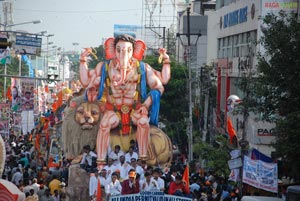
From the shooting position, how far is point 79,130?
86.8ft

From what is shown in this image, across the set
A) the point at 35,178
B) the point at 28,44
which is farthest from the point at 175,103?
the point at 35,178

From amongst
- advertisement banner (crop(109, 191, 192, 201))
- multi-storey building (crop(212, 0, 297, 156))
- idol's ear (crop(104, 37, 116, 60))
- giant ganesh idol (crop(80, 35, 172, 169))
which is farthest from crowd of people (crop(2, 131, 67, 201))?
multi-storey building (crop(212, 0, 297, 156))

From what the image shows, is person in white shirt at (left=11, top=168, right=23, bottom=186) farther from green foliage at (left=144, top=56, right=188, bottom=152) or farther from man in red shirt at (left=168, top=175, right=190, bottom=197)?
green foliage at (left=144, top=56, right=188, bottom=152)

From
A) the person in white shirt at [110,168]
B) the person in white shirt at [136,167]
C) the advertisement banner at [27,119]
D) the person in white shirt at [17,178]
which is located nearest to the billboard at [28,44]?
the advertisement banner at [27,119]

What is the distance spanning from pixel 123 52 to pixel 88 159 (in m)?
3.30

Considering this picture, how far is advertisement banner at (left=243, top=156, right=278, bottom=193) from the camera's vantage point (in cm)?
1844

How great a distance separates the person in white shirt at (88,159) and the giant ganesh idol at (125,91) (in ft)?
0.96

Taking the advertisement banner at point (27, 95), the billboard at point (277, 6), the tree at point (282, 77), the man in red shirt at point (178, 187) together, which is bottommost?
the man in red shirt at point (178, 187)

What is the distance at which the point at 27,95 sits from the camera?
40.1 metres

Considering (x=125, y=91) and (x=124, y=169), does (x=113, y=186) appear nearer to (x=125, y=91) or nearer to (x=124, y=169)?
(x=124, y=169)

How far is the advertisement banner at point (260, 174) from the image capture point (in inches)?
726

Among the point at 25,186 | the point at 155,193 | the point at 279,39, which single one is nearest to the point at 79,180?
the point at 25,186

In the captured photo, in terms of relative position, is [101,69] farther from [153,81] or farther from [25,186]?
[25,186]

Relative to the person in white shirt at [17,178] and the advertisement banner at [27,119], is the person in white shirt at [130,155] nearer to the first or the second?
the person in white shirt at [17,178]
